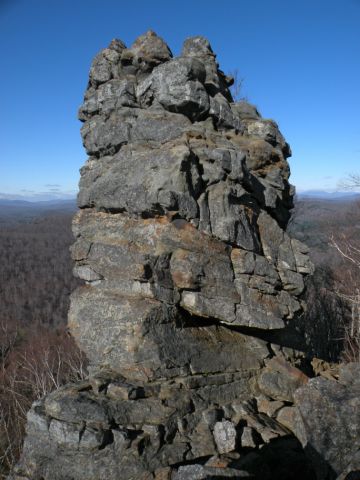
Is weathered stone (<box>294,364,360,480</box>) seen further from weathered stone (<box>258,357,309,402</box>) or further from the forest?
the forest

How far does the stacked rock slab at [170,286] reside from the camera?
24.3 feet

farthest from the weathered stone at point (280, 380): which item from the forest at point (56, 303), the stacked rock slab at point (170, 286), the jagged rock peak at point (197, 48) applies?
the jagged rock peak at point (197, 48)

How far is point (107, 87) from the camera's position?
11906 millimetres

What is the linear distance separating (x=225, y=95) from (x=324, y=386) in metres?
9.10

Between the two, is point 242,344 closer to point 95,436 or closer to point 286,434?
point 286,434

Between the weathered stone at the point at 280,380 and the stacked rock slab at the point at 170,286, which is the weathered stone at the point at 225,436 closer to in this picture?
the stacked rock slab at the point at 170,286

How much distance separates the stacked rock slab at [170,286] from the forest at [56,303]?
17.7ft

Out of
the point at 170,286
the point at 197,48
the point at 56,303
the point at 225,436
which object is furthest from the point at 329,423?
the point at 56,303

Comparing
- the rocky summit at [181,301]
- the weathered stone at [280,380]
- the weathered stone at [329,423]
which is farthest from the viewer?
the weathered stone at [280,380]

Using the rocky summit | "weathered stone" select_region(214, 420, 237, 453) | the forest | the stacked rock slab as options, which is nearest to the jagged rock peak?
the rocky summit

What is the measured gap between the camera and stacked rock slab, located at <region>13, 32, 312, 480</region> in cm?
742

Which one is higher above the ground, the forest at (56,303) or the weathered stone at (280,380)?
the weathered stone at (280,380)

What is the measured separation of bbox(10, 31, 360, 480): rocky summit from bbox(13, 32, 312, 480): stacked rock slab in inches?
1.3

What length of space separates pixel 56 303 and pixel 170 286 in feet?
319
